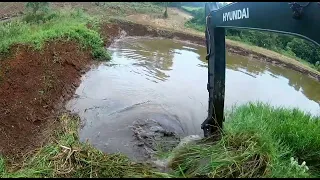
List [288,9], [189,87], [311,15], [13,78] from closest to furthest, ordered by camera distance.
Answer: [311,15] → [288,9] → [13,78] → [189,87]

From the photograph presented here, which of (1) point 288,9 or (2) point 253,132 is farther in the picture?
(2) point 253,132

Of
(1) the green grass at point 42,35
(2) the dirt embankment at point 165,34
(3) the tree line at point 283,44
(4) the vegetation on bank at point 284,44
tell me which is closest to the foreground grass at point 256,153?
(1) the green grass at point 42,35

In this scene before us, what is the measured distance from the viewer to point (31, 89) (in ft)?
24.4

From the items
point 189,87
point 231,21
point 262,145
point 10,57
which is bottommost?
point 189,87

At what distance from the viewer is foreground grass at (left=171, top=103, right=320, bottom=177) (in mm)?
3621

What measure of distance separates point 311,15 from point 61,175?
2.99 meters

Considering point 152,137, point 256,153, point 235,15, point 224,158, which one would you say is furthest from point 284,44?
point 224,158

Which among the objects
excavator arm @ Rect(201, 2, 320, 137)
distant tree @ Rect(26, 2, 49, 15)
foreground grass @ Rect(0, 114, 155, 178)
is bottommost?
foreground grass @ Rect(0, 114, 155, 178)

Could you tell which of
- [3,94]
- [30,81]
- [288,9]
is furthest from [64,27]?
[288,9]

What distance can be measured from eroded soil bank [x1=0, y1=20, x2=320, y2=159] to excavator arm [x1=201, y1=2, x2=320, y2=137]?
120 inches

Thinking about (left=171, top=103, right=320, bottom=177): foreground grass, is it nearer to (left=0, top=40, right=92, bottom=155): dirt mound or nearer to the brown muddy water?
the brown muddy water

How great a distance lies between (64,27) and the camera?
1226 cm

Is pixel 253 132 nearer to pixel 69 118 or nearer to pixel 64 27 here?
pixel 69 118

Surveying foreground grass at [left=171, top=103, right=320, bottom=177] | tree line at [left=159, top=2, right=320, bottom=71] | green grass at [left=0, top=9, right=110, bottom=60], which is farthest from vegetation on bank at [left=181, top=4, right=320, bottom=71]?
foreground grass at [left=171, top=103, right=320, bottom=177]
